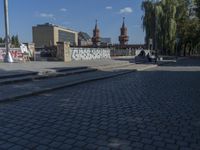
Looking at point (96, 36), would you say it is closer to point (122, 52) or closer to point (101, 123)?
point (122, 52)

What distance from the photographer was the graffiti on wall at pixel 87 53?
31.2m

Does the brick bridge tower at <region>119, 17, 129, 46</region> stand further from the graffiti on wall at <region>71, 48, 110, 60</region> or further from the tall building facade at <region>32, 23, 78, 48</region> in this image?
the tall building facade at <region>32, 23, 78, 48</region>

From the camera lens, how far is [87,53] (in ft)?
114

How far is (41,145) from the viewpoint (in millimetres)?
4762

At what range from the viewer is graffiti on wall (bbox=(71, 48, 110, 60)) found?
31.2m

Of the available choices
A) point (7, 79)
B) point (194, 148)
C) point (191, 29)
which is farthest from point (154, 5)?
point (194, 148)

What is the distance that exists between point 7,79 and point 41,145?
7.62 meters

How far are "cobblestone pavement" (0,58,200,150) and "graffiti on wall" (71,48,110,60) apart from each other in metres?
21.8

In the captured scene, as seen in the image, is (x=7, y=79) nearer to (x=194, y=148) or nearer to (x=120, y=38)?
(x=194, y=148)

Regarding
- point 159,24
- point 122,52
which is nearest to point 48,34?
point 122,52

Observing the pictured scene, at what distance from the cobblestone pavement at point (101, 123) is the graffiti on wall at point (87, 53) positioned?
71.6ft

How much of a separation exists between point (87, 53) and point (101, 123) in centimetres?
2890

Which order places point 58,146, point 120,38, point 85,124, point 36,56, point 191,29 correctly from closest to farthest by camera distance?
point 58,146, point 85,124, point 36,56, point 191,29, point 120,38

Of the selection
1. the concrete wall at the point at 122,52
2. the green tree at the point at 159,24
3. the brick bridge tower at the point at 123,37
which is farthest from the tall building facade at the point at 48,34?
the green tree at the point at 159,24
